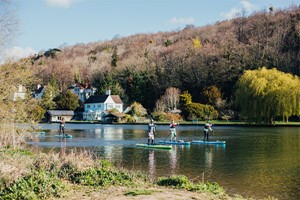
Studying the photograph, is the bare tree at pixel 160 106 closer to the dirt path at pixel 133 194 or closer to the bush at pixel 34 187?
the dirt path at pixel 133 194

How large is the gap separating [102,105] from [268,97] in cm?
5641

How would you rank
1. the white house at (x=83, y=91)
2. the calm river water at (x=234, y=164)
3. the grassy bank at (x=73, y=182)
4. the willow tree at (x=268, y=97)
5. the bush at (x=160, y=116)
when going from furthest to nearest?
the white house at (x=83, y=91) < the bush at (x=160, y=116) < the willow tree at (x=268, y=97) < the calm river water at (x=234, y=164) < the grassy bank at (x=73, y=182)

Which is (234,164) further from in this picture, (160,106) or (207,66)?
(207,66)

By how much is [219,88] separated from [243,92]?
28.9m

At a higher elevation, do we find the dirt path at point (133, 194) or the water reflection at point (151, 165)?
the dirt path at point (133, 194)

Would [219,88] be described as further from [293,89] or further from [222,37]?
[222,37]

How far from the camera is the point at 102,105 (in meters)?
111

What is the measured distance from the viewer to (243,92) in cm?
6781

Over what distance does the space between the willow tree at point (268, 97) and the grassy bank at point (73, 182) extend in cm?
5105

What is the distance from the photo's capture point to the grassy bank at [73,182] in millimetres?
11883

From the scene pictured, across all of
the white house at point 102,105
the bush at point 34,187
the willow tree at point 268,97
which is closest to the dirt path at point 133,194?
the bush at point 34,187

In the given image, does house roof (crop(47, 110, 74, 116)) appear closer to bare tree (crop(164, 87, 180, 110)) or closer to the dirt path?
bare tree (crop(164, 87, 180, 110))

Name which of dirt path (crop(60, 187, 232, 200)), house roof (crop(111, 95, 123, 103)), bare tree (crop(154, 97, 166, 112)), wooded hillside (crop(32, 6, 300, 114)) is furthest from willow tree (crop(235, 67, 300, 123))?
dirt path (crop(60, 187, 232, 200))

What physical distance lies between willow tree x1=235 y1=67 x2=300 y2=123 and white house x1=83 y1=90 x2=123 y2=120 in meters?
46.6
